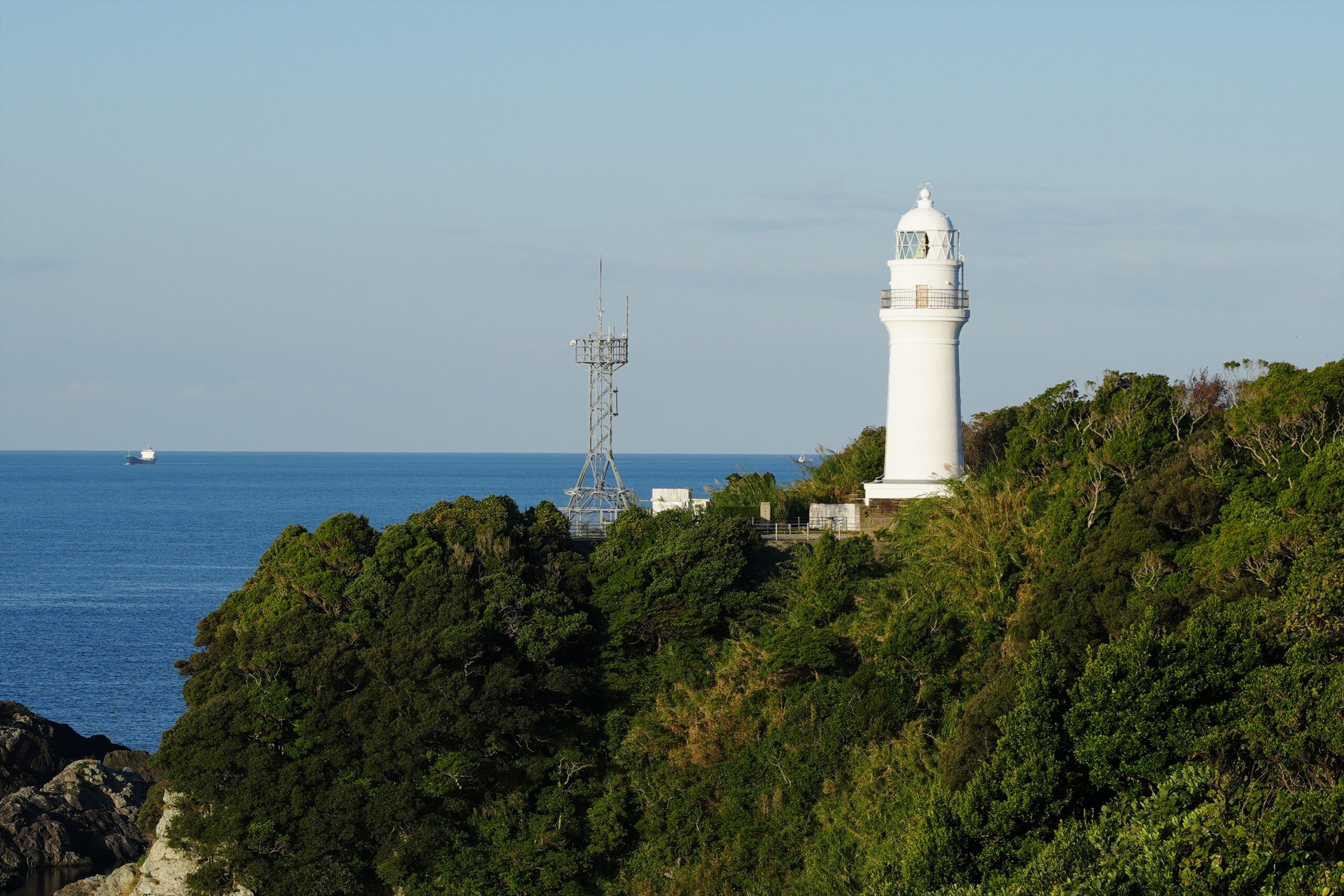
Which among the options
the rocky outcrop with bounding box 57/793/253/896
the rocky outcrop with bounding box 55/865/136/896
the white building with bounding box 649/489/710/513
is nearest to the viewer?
the rocky outcrop with bounding box 57/793/253/896

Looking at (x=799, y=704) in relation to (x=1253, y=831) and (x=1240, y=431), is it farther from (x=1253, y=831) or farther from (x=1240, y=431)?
(x=1253, y=831)

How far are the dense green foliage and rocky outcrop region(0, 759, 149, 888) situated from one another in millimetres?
7994

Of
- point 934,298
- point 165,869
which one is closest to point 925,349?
point 934,298

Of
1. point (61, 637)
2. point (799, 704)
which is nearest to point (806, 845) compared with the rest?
point (799, 704)

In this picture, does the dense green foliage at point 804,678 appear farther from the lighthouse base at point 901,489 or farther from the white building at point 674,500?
the white building at point 674,500

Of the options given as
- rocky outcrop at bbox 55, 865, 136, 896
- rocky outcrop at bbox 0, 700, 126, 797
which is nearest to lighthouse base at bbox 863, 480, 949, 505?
rocky outcrop at bbox 55, 865, 136, 896

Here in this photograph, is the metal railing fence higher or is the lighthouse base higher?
the metal railing fence

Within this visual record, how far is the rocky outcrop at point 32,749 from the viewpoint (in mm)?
46281

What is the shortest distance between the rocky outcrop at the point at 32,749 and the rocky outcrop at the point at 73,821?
0.71m

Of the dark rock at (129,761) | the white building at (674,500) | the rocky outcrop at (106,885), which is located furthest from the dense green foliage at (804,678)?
the dark rock at (129,761)

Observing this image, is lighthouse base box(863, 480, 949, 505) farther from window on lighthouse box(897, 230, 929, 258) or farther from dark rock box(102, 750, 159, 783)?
dark rock box(102, 750, 159, 783)

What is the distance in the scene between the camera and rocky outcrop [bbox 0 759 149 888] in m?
42.4

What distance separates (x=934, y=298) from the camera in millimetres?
41219

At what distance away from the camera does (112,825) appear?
145ft
